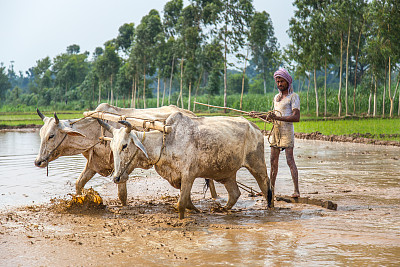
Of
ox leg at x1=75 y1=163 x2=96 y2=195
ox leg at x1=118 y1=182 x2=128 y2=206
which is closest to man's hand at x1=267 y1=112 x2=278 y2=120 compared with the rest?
ox leg at x1=118 y1=182 x2=128 y2=206

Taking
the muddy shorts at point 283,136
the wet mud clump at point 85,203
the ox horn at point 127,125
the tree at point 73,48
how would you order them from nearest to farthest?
the ox horn at point 127,125
the wet mud clump at point 85,203
the muddy shorts at point 283,136
the tree at point 73,48

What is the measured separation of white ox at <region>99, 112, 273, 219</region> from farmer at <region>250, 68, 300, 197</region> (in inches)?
27.7

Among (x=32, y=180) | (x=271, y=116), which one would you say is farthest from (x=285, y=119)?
(x=32, y=180)

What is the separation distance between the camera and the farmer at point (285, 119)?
23.2 feet

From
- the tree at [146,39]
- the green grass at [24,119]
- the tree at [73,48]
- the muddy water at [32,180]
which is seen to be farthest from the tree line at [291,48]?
the tree at [73,48]

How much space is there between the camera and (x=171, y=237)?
5.31 meters

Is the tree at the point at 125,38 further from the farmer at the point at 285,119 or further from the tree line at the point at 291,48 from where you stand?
the farmer at the point at 285,119

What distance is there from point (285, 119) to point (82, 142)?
2997 mm

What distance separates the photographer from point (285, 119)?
23.0 ft

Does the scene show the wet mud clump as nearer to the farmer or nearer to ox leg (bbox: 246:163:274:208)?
ox leg (bbox: 246:163:274:208)

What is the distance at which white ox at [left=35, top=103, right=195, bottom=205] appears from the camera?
23.0 ft

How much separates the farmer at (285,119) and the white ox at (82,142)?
5.57 feet

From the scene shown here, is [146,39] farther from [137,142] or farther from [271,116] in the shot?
[137,142]

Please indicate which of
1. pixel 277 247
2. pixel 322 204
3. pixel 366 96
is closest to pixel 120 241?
pixel 277 247
